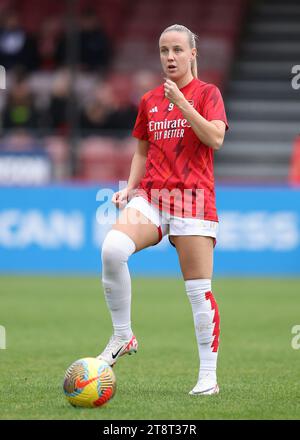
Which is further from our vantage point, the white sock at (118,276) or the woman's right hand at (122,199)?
the woman's right hand at (122,199)

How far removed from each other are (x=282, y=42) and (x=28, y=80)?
567 cm

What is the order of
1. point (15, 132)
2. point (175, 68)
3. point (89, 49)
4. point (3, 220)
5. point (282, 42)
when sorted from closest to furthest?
point (175, 68) < point (3, 220) < point (15, 132) < point (89, 49) < point (282, 42)

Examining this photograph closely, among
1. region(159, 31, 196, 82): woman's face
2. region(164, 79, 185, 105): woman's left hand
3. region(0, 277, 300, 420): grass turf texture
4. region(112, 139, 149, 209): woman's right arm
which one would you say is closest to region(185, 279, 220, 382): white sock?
region(0, 277, 300, 420): grass turf texture

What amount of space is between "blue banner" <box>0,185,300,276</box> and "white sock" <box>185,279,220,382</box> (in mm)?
8950

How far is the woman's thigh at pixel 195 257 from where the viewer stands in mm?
6695

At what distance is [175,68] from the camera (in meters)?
6.72

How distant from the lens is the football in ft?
20.3

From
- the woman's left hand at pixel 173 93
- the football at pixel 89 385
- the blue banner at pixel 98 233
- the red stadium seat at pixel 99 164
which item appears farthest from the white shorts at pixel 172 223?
the red stadium seat at pixel 99 164

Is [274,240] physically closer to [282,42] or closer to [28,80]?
[28,80]

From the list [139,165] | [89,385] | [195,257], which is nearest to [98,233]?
[139,165]

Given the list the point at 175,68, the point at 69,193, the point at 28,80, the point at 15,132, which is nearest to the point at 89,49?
the point at 28,80

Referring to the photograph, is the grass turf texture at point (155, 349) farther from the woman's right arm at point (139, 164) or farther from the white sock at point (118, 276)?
the woman's right arm at point (139, 164)

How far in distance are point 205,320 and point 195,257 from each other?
397mm

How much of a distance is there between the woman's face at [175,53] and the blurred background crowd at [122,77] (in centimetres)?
970
